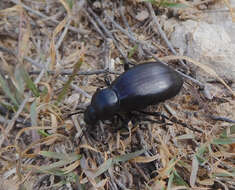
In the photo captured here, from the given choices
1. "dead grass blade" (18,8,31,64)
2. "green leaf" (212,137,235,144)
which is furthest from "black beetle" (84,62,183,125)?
"dead grass blade" (18,8,31,64)

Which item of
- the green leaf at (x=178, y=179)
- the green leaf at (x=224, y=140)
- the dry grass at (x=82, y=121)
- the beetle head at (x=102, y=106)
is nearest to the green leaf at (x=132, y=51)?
the dry grass at (x=82, y=121)

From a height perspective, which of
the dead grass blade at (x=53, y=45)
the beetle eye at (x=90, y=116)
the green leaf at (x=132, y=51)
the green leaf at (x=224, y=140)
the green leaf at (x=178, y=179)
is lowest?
the green leaf at (x=178, y=179)

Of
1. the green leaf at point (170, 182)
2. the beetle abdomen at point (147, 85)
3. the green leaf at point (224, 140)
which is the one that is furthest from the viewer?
the beetle abdomen at point (147, 85)

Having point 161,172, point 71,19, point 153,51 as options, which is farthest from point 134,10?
point 161,172

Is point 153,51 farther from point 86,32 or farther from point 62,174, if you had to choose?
point 62,174

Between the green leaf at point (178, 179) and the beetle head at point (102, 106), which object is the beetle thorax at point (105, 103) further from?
the green leaf at point (178, 179)

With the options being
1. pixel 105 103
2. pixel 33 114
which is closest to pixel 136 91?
pixel 105 103

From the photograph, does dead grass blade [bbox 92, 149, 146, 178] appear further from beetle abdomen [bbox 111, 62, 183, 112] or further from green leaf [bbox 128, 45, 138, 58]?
green leaf [bbox 128, 45, 138, 58]

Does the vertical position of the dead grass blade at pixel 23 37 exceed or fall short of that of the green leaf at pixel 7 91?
it exceeds it
